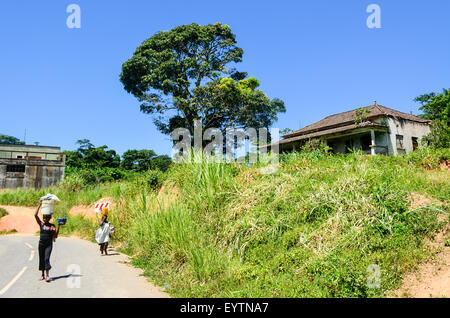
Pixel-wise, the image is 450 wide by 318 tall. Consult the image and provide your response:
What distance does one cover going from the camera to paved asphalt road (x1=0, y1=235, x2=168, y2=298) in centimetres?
672

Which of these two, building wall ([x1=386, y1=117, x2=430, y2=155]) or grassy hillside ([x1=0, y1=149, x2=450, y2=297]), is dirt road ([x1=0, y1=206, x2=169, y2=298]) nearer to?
grassy hillside ([x1=0, y1=149, x2=450, y2=297])

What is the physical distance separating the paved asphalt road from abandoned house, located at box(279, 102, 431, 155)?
21.5 meters

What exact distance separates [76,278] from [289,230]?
5.26m

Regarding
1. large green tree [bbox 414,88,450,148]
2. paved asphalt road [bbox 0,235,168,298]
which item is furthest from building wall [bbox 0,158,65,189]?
large green tree [bbox 414,88,450,148]

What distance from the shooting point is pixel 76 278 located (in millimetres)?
8023

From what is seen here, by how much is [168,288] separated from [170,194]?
5373mm

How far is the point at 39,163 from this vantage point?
35.4 m

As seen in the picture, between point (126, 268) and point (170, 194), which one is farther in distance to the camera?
point (170, 194)

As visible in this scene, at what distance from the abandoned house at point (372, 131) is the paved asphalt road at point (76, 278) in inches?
848

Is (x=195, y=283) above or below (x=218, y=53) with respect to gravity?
below
